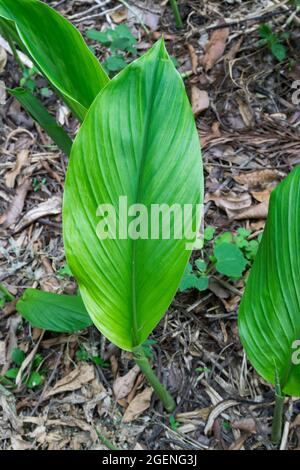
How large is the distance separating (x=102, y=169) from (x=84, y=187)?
38mm

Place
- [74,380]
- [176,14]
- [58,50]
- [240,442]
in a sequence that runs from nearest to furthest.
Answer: [58,50]
[240,442]
[74,380]
[176,14]

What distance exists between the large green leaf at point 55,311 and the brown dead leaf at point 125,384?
15cm

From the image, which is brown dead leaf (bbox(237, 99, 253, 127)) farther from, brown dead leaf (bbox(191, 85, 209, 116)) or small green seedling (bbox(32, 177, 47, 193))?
small green seedling (bbox(32, 177, 47, 193))

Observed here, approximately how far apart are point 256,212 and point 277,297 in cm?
44

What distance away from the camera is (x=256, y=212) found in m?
1.25

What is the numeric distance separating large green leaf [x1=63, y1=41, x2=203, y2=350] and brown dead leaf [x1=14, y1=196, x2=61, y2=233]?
595mm

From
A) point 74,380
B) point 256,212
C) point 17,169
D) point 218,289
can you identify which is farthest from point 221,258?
point 17,169

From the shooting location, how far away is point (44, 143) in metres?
1.48

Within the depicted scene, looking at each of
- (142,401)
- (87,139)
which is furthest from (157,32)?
(142,401)

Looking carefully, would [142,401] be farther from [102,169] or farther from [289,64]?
[289,64]

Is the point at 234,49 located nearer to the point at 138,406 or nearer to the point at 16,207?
the point at 16,207

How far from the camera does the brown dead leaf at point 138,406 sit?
1.06 m
